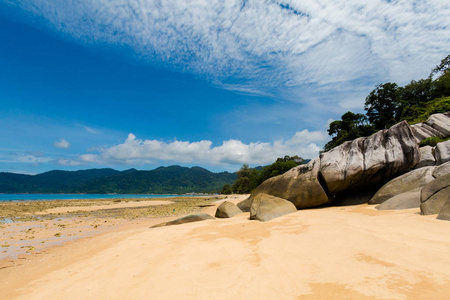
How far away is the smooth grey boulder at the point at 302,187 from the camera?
12.7 m

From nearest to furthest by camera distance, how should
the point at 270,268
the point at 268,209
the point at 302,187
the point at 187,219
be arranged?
the point at 270,268
the point at 268,209
the point at 187,219
the point at 302,187

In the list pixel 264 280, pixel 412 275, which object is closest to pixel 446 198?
pixel 412 275

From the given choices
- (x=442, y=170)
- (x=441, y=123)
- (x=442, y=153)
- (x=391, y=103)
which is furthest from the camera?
(x=391, y=103)

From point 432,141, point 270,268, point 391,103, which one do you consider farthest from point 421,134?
point 391,103

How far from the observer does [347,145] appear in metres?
13.8

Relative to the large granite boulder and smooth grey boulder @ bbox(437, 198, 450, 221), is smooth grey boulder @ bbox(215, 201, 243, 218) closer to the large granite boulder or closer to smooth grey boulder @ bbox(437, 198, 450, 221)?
the large granite boulder

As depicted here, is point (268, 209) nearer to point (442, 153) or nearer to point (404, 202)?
point (404, 202)

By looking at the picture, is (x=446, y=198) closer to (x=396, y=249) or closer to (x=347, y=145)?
(x=396, y=249)

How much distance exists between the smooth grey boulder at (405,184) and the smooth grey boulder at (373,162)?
5.52 ft

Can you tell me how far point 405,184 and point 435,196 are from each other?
4199mm

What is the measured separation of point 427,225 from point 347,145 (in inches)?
358

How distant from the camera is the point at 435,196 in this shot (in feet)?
22.4

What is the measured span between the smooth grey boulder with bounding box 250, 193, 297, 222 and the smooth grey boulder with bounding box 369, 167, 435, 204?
452cm

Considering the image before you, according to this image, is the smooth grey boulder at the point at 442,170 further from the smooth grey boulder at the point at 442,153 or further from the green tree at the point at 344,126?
the green tree at the point at 344,126
